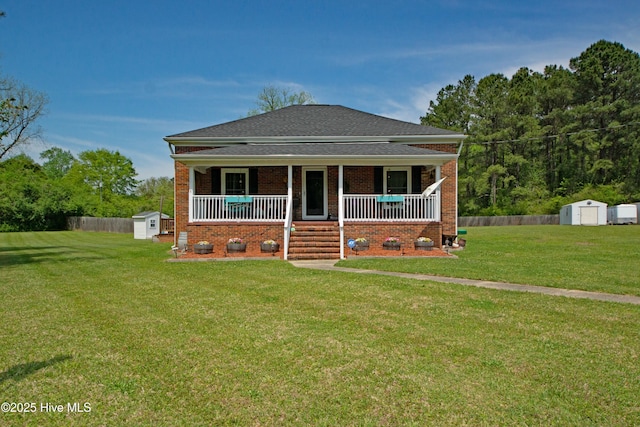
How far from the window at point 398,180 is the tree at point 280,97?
81.8 feet

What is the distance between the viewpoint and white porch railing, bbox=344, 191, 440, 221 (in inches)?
575

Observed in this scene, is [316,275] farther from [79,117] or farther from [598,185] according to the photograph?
[598,185]

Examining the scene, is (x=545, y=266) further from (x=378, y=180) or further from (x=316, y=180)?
(x=316, y=180)

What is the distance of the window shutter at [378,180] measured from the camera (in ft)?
54.9

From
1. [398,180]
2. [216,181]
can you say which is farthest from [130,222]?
[398,180]

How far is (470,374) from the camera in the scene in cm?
392

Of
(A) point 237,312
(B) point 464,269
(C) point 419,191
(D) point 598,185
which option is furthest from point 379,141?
(D) point 598,185

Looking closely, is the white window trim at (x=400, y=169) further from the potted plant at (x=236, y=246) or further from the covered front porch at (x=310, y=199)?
the potted plant at (x=236, y=246)

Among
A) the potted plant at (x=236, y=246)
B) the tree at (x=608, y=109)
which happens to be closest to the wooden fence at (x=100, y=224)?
the potted plant at (x=236, y=246)

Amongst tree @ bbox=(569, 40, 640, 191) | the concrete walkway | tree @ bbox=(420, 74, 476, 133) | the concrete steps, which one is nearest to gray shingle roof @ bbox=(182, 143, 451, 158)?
the concrete steps

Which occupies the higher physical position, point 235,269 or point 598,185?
point 598,185

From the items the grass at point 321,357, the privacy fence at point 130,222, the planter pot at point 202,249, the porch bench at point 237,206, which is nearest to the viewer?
the grass at point 321,357

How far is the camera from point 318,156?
14141 millimetres

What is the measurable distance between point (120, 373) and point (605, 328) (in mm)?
5359
